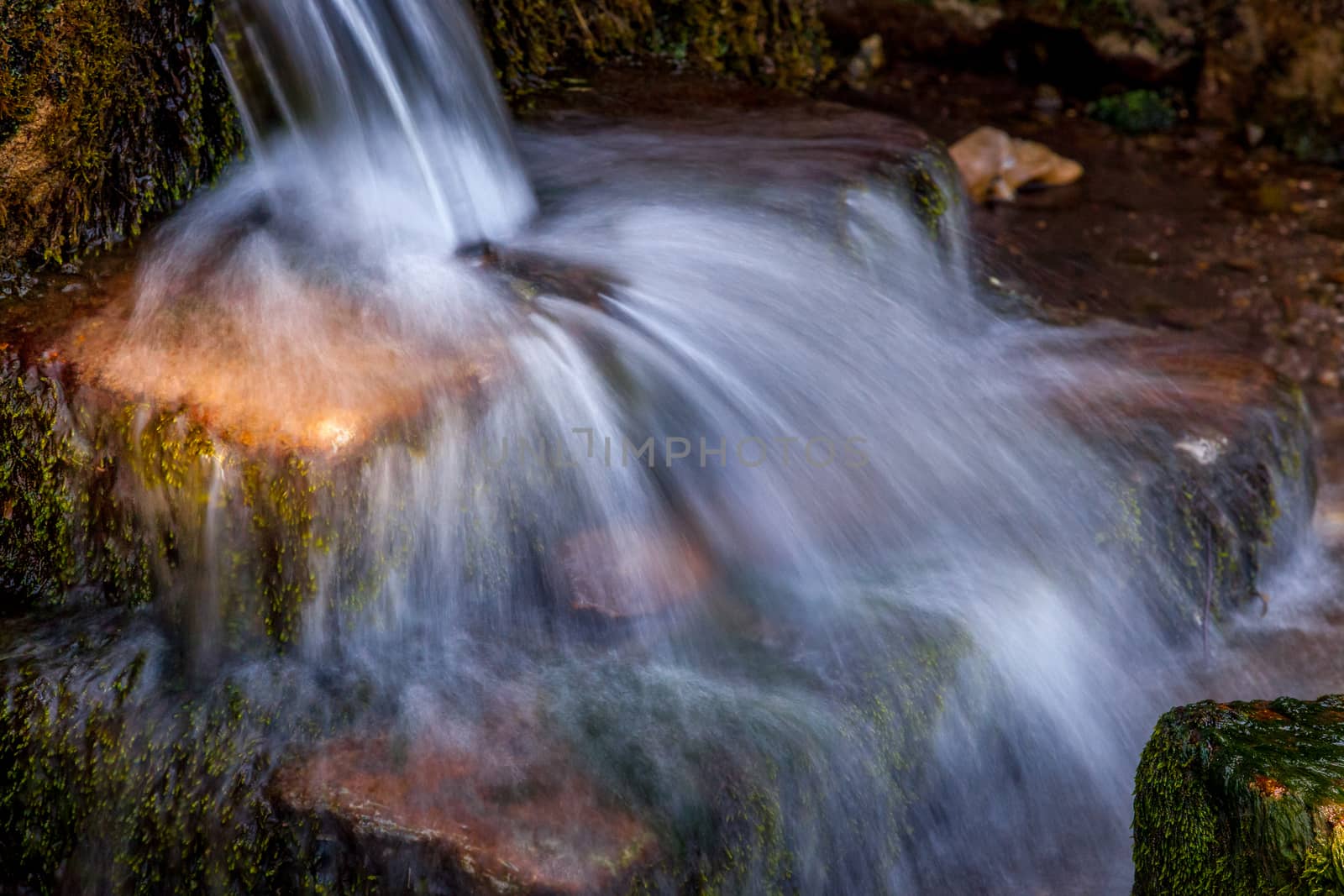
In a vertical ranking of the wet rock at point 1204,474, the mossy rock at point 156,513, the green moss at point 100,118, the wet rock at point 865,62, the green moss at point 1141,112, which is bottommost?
the wet rock at point 1204,474

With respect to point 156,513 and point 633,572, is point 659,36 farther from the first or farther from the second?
point 156,513

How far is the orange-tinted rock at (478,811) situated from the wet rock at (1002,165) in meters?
3.95

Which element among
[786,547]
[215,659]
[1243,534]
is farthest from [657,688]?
[1243,534]

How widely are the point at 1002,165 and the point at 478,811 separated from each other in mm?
4309

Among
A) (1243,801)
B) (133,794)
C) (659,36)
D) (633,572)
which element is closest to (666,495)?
(633,572)

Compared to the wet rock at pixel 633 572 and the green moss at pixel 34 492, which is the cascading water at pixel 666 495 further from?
the green moss at pixel 34 492

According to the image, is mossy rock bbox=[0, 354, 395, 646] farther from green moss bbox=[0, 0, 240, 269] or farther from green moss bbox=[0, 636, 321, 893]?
green moss bbox=[0, 0, 240, 269]

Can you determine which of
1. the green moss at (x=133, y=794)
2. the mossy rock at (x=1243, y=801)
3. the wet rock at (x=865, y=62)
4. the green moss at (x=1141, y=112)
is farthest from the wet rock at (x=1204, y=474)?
the wet rock at (x=865, y=62)

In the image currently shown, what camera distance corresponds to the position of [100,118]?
3504 millimetres

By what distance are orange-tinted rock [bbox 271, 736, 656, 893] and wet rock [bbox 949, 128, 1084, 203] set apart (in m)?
3.95

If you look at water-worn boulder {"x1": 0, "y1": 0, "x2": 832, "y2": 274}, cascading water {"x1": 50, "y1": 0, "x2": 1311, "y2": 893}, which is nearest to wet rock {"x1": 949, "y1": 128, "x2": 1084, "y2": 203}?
cascading water {"x1": 50, "y1": 0, "x2": 1311, "y2": 893}

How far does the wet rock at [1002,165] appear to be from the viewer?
5613 mm

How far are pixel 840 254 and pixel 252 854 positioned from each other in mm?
2561

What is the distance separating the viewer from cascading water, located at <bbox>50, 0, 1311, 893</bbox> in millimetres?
2816
